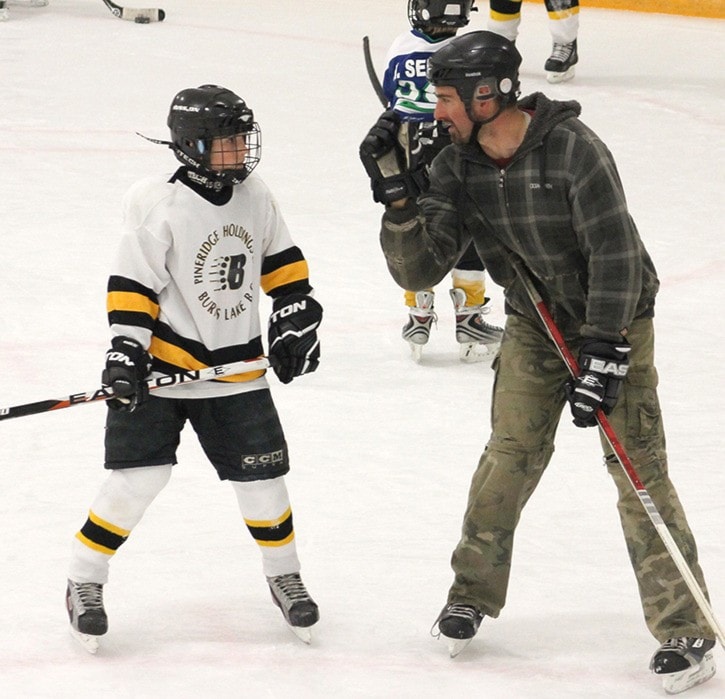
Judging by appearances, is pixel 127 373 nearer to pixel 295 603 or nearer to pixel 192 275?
pixel 192 275

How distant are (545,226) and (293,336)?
491 millimetres

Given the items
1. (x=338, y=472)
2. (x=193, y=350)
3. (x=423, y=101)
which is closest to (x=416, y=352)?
(x=423, y=101)

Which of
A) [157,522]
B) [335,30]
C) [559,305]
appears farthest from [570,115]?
[335,30]

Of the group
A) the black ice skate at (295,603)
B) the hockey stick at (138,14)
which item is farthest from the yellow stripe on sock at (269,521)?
the hockey stick at (138,14)

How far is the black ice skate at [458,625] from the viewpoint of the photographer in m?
2.57

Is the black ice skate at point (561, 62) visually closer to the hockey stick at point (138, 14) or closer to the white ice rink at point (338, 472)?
the white ice rink at point (338, 472)

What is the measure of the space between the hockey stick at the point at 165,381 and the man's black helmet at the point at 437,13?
1797mm

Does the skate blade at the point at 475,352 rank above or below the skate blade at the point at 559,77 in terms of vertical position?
above

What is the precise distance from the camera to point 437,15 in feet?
13.1

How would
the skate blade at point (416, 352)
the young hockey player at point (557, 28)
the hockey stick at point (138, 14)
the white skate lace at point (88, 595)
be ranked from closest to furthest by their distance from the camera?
the white skate lace at point (88, 595) < the skate blade at point (416, 352) < the young hockey player at point (557, 28) < the hockey stick at point (138, 14)

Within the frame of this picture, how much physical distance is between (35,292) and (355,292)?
105cm

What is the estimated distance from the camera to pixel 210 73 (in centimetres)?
802

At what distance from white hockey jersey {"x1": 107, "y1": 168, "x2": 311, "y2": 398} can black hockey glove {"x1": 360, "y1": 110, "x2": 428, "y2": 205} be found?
257 mm

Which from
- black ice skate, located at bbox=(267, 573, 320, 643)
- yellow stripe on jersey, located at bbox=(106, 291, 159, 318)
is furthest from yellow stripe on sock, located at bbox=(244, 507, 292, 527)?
yellow stripe on jersey, located at bbox=(106, 291, 159, 318)
